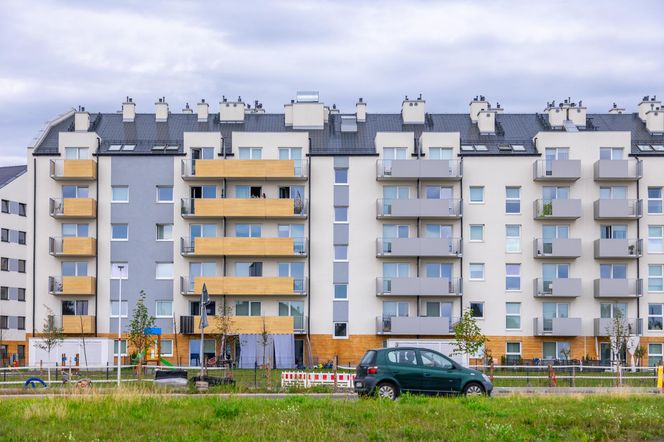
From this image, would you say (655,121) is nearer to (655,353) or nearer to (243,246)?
(655,353)

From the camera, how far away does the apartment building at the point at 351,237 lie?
66.0 metres

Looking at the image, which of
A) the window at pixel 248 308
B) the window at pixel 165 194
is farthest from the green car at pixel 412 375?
the window at pixel 165 194

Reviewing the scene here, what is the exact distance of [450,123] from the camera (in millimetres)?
72500

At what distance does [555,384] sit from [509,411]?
61.8 feet

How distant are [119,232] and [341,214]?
14792 mm

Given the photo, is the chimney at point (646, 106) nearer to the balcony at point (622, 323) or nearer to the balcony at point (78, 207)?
the balcony at point (622, 323)

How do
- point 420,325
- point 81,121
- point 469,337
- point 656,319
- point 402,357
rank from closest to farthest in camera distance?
point 402,357 < point 469,337 < point 420,325 < point 656,319 < point 81,121

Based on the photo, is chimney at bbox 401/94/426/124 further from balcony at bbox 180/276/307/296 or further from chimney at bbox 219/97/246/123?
balcony at bbox 180/276/307/296

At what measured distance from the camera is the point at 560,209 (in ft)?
217

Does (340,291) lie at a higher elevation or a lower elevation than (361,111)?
lower

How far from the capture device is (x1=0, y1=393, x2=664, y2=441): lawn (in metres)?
19.7

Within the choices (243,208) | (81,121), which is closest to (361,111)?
(243,208)

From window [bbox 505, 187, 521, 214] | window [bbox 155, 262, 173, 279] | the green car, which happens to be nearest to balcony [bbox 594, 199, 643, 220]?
window [bbox 505, 187, 521, 214]

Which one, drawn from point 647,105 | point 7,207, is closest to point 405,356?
point 647,105
